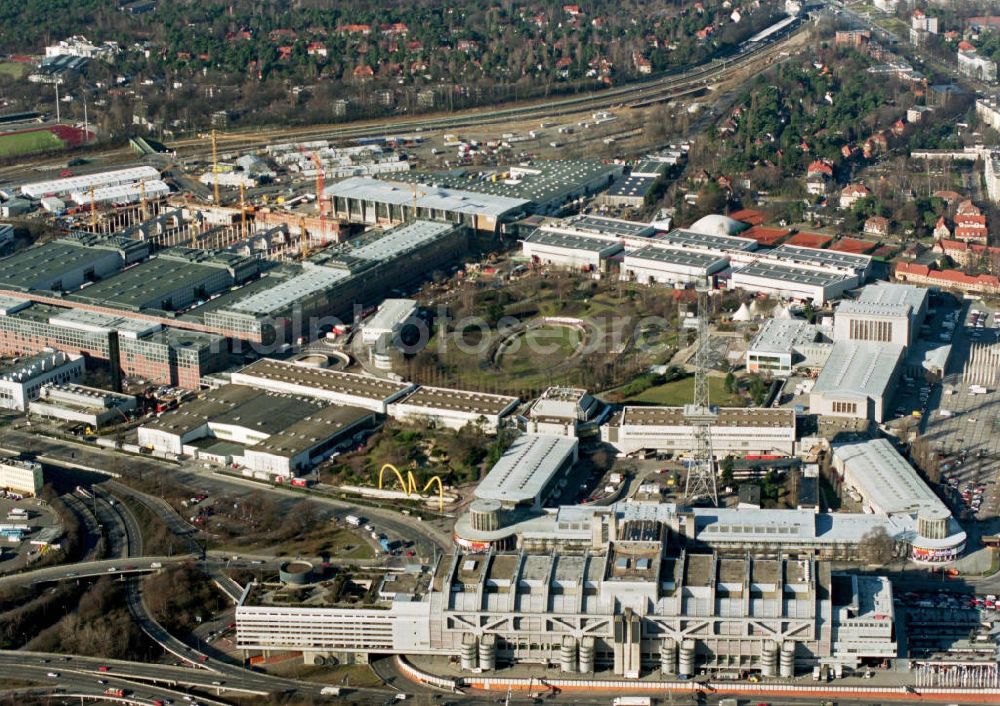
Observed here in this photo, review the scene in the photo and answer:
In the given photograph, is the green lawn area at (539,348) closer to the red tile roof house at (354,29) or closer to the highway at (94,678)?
the highway at (94,678)

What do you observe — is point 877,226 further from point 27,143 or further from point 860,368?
point 27,143

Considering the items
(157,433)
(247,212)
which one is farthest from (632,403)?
(247,212)

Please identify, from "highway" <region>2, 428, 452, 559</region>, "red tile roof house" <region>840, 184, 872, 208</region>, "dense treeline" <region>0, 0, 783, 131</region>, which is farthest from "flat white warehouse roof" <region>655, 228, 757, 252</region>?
"dense treeline" <region>0, 0, 783, 131</region>

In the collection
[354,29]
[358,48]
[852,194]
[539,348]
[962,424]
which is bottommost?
[962,424]

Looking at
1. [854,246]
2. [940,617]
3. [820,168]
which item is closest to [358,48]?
[820,168]

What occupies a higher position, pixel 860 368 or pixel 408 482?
pixel 860 368

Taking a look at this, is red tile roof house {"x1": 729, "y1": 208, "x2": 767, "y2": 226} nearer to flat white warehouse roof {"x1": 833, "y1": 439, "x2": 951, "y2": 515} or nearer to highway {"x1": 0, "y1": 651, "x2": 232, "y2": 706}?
flat white warehouse roof {"x1": 833, "y1": 439, "x2": 951, "y2": 515}
